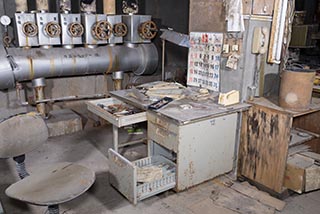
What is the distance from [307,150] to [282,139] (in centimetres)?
54

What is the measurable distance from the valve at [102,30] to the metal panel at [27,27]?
612mm

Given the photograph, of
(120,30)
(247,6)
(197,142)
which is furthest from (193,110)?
(120,30)

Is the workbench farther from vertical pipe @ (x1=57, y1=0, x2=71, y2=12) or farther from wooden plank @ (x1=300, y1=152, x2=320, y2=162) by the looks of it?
vertical pipe @ (x1=57, y1=0, x2=71, y2=12)

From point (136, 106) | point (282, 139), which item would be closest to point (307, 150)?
point (282, 139)

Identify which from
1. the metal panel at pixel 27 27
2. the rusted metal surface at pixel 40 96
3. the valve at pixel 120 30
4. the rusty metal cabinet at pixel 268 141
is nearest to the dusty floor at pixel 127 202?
the rusty metal cabinet at pixel 268 141

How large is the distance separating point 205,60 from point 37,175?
1.63 metres

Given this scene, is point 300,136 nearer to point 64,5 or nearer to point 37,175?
point 37,175

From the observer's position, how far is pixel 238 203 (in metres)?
2.12

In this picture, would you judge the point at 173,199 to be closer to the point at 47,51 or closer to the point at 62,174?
the point at 62,174

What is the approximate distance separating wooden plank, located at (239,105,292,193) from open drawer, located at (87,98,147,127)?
84 centimetres

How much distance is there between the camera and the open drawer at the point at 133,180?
2012 mm

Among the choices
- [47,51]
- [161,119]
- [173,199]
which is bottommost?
[173,199]

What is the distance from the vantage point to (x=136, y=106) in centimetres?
240

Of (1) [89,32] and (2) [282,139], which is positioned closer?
(2) [282,139]
